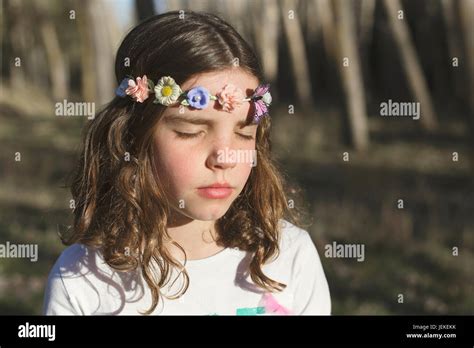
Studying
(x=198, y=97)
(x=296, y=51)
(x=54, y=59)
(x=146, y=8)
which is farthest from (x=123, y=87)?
(x=54, y=59)

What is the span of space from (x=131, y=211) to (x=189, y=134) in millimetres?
352

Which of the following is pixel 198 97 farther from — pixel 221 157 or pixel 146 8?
pixel 146 8

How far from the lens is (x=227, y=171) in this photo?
238 centimetres

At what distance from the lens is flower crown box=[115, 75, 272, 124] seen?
2.43 m

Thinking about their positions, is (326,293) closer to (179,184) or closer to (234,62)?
(179,184)

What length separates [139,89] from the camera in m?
2.53

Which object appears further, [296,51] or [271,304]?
[296,51]

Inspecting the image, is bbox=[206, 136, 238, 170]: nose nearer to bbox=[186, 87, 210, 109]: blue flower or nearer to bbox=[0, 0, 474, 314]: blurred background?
bbox=[186, 87, 210, 109]: blue flower

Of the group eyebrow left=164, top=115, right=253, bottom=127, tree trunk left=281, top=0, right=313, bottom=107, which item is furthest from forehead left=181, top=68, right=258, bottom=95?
tree trunk left=281, top=0, right=313, bottom=107

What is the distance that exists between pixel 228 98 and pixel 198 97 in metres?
0.10

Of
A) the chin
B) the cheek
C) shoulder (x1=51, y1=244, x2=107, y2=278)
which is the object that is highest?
the cheek

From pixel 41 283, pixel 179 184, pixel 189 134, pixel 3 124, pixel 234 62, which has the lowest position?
pixel 41 283

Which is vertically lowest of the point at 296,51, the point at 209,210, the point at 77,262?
the point at 77,262

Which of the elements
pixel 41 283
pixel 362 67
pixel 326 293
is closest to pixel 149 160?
pixel 326 293
